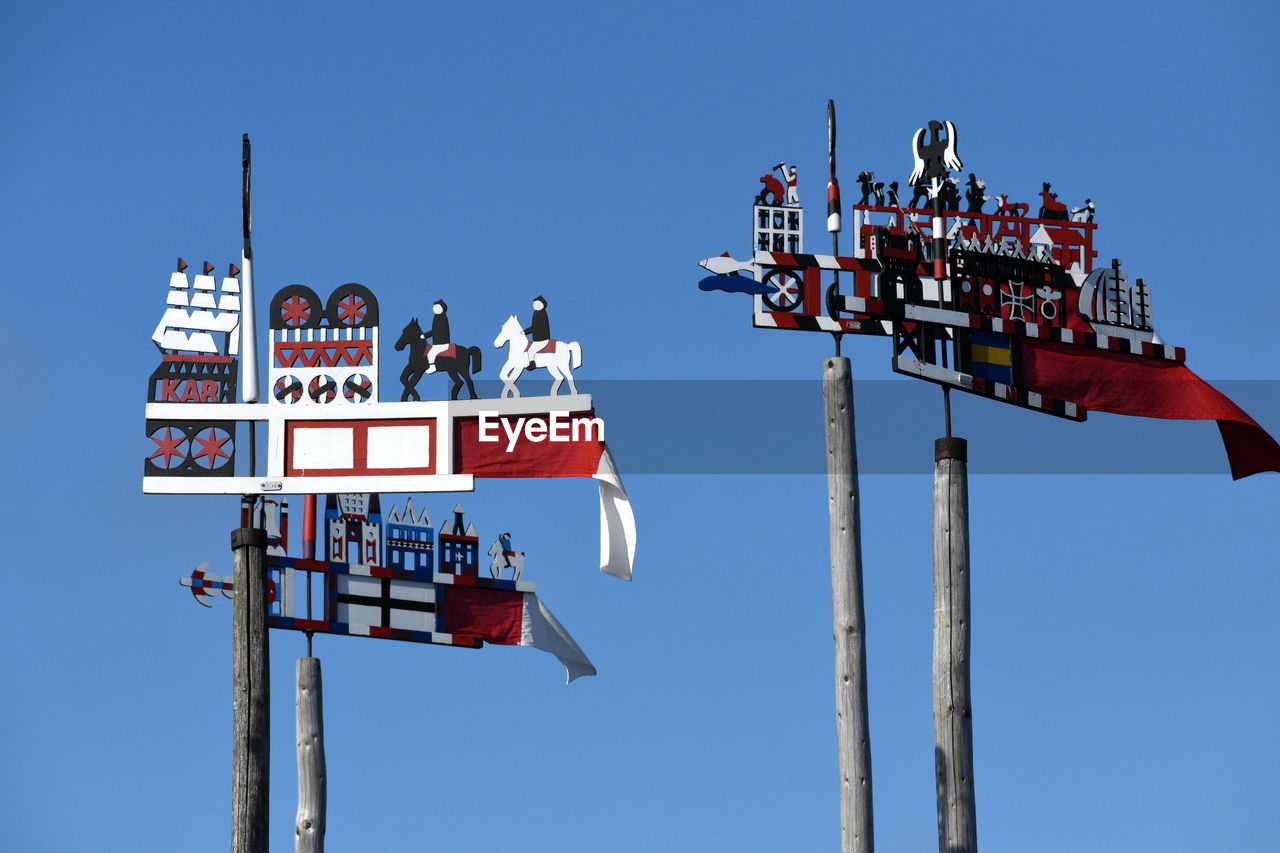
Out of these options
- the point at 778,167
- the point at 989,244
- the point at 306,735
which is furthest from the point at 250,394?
the point at 989,244

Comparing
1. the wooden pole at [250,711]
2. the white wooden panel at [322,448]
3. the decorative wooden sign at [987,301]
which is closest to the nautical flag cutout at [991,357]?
the decorative wooden sign at [987,301]

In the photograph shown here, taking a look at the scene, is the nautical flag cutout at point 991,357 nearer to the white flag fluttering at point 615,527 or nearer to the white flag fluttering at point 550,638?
the white flag fluttering at point 615,527

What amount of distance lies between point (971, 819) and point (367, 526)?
6360 millimetres

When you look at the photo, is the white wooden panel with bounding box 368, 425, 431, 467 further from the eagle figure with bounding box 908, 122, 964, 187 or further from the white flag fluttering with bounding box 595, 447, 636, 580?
the eagle figure with bounding box 908, 122, 964, 187

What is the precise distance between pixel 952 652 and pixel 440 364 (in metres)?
5.29

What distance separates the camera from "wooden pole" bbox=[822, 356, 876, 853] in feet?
49.0

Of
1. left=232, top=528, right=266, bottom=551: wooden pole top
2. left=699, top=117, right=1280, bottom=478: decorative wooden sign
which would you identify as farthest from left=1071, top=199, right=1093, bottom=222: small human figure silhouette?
left=232, top=528, right=266, bottom=551: wooden pole top

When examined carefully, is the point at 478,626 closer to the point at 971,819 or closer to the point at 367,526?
the point at 367,526

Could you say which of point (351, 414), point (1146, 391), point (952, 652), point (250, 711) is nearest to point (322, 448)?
point (351, 414)

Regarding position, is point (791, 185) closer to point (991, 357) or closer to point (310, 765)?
point (991, 357)

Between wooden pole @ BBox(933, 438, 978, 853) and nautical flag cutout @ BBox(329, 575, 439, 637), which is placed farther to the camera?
nautical flag cutout @ BBox(329, 575, 439, 637)

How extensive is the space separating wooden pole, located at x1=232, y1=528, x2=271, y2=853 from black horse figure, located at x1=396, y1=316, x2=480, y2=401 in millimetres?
3457

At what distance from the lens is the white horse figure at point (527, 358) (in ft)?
61.0

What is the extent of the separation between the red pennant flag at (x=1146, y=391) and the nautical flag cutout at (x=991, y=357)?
26 cm
